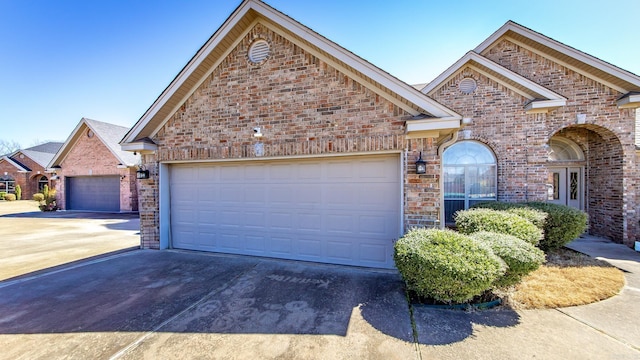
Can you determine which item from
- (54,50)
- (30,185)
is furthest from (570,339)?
(30,185)

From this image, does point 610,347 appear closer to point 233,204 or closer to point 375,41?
point 233,204

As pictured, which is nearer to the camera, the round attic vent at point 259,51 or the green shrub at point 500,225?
the green shrub at point 500,225

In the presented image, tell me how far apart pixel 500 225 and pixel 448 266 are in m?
2.51

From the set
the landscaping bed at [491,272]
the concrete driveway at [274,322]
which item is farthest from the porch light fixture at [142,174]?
the landscaping bed at [491,272]

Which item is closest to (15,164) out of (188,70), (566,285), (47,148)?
(47,148)

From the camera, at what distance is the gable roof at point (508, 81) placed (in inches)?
283

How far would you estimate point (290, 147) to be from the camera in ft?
18.3

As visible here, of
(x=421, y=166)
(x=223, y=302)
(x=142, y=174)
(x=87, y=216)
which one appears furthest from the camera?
(x=87, y=216)

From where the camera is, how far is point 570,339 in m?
2.93

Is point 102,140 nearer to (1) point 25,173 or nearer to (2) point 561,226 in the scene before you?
(1) point 25,173

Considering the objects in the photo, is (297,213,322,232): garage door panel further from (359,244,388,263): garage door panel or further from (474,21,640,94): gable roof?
(474,21,640,94): gable roof

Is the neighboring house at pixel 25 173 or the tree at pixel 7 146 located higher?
the tree at pixel 7 146

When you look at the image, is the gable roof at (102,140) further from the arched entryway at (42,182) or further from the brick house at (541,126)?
the brick house at (541,126)

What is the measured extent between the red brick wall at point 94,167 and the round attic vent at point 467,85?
59.6ft
